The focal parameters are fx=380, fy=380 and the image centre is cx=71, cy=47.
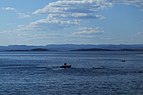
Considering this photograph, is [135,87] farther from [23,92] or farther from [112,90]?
[23,92]

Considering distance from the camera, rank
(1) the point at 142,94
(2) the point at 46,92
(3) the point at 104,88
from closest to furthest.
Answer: (1) the point at 142,94 < (2) the point at 46,92 < (3) the point at 104,88

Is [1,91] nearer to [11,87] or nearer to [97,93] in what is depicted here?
[11,87]

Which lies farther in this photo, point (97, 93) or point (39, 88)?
point (39, 88)

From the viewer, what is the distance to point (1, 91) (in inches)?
2340

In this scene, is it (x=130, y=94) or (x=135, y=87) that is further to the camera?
(x=135, y=87)

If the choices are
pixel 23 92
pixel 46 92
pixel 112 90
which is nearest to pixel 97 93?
pixel 112 90

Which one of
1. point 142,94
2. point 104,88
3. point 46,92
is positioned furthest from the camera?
point 104,88

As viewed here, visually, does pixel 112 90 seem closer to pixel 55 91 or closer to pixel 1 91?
pixel 55 91

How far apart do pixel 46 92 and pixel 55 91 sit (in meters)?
1.69

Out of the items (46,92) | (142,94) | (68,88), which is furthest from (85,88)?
(142,94)

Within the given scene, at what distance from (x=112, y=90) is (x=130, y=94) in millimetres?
5105

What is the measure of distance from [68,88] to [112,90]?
25.2 feet

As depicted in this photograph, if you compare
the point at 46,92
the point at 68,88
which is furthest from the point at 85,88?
the point at 46,92

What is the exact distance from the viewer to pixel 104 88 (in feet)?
204
